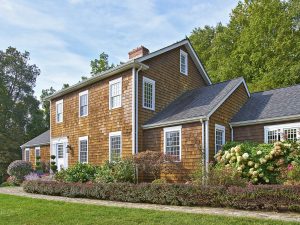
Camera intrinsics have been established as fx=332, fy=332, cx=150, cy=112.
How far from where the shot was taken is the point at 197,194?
10.4 metres

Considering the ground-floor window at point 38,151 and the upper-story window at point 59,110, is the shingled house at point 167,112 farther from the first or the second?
the ground-floor window at point 38,151

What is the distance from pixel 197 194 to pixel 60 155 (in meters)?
15.0

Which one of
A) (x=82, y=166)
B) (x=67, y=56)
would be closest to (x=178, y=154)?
(x=82, y=166)

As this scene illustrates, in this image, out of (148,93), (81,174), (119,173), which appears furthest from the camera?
(148,93)

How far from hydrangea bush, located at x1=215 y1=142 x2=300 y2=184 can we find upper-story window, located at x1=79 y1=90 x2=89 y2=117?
10.3 m

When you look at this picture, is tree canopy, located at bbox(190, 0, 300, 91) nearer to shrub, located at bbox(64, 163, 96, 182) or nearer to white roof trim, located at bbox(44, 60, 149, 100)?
white roof trim, located at bbox(44, 60, 149, 100)

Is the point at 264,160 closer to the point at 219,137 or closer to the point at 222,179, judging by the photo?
the point at 222,179

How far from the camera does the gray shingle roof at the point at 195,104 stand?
1559 cm

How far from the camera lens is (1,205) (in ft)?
39.4

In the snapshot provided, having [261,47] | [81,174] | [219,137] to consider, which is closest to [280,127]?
[219,137]

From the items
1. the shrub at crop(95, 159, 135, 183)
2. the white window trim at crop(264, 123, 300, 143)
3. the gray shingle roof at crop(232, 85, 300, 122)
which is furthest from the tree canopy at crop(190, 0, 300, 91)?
the shrub at crop(95, 159, 135, 183)

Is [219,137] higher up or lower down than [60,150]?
higher up

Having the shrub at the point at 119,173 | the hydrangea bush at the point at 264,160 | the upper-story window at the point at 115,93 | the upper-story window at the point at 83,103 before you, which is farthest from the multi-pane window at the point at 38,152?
the hydrangea bush at the point at 264,160

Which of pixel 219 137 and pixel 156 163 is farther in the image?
pixel 219 137
